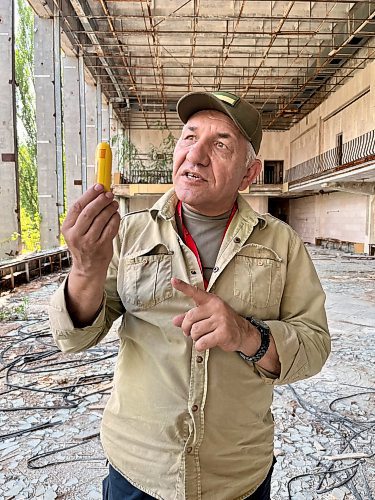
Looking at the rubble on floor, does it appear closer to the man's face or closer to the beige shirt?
the beige shirt

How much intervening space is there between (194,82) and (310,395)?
2039 cm

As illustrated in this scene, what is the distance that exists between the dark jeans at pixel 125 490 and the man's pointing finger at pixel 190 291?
64 centimetres

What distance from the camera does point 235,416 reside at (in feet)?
4.42

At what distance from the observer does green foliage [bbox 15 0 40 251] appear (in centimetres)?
2058

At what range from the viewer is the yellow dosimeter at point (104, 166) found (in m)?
1.19

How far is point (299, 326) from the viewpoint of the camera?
54.1 inches

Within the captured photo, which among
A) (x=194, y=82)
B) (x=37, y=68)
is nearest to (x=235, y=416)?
(x=37, y=68)

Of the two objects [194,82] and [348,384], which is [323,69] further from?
[348,384]

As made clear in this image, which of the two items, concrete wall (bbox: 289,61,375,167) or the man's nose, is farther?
concrete wall (bbox: 289,61,375,167)

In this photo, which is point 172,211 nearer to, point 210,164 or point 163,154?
point 210,164

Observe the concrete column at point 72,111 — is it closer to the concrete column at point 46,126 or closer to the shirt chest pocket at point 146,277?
the concrete column at point 46,126

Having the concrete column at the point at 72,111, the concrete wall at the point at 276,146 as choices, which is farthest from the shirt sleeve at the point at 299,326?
the concrete wall at the point at 276,146

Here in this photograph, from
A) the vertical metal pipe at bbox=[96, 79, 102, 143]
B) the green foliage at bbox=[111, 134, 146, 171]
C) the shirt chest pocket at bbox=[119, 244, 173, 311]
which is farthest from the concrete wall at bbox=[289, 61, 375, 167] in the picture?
the shirt chest pocket at bbox=[119, 244, 173, 311]

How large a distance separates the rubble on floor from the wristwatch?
6.06 ft
